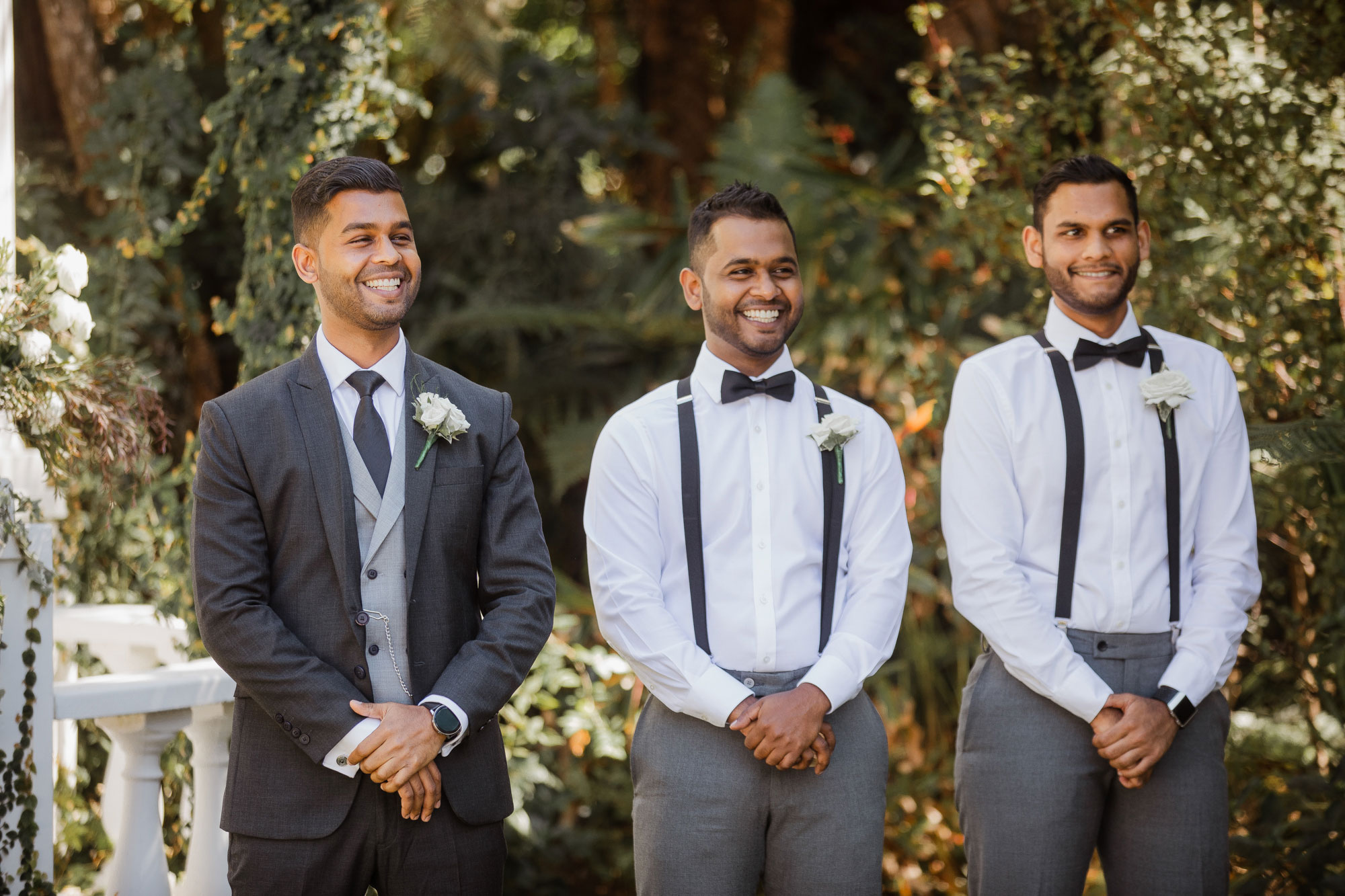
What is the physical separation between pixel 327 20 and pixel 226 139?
0.52m

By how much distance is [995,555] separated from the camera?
9.14ft

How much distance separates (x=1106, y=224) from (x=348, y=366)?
1765mm

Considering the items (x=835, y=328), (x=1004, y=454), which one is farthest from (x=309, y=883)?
(x=835, y=328)

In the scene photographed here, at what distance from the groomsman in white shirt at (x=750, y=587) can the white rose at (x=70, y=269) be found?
139cm

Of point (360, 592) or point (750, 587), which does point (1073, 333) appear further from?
point (360, 592)

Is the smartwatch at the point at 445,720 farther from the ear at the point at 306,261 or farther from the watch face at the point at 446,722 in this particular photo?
the ear at the point at 306,261

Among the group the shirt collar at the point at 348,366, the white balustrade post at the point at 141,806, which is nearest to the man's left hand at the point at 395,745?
the shirt collar at the point at 348,366

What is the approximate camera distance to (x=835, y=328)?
5082 mm

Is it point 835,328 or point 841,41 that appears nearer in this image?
point 835,328

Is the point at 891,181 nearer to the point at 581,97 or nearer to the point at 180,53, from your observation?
the point at 581,97

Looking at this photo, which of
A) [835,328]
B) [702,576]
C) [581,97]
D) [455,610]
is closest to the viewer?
[455,610]

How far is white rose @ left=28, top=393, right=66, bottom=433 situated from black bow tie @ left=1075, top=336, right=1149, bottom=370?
2.44 metres

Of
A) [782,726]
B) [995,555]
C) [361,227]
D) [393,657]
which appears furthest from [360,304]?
[995,555]

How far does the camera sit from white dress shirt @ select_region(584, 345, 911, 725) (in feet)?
8.45
